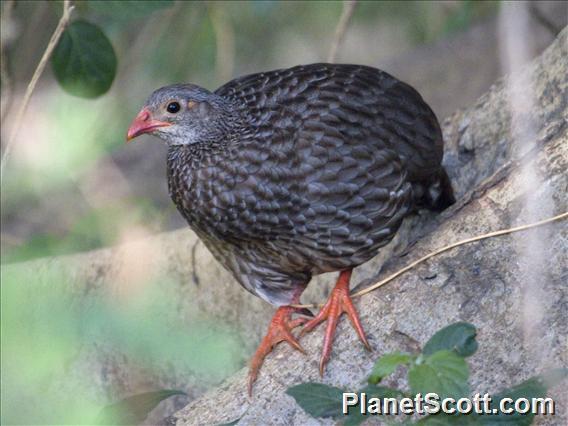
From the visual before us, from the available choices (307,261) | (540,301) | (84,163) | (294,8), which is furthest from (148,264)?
(294,8)

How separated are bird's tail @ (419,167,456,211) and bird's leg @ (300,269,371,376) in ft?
1.34

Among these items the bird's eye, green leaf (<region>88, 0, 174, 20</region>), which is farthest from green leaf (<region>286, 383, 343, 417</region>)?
green leaf (<region>88, 0, 174, 20</region>)

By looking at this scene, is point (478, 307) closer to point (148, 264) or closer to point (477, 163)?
point (477, 163)

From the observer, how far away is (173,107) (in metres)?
3.16

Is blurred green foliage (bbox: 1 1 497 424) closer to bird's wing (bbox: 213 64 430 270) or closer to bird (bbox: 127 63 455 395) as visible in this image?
bird (bbox: 127 63 455 395)

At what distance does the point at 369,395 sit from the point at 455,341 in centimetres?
23

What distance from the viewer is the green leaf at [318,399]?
2.40 m

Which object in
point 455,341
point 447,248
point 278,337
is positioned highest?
point 447,248

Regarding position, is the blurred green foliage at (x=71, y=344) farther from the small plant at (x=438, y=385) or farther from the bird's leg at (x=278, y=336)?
the small plant at (x=438, y=385)

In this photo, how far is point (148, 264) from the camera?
3.94m

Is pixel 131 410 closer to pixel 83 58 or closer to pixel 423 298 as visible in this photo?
pixel 423 298

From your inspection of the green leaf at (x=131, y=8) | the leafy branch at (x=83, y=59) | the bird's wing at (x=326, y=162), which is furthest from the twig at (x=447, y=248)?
the leafy branch at (x=83, y=59)

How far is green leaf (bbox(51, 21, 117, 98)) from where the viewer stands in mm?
3691

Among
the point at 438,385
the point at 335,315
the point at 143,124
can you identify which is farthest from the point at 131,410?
the point at 438,385
